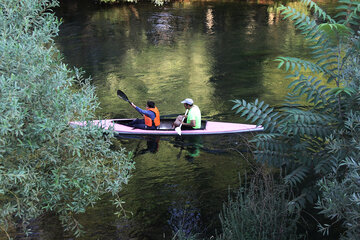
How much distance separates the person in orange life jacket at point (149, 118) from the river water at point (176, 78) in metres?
0.40

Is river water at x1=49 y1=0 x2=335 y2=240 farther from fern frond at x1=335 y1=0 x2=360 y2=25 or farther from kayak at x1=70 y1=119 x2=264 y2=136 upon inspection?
fern frond at x1=335 y1=0 x2=360 y2=25

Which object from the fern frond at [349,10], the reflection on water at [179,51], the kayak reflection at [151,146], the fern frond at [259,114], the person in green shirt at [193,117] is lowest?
the reflection on water at [179,51]

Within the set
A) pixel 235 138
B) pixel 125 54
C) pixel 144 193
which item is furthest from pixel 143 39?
pixel 144 193

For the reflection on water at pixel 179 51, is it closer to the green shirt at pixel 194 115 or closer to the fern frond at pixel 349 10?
the green shirt at pixel 194 115

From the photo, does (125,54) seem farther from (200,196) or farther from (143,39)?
(200,196)

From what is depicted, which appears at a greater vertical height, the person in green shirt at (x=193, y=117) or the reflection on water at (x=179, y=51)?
the person in green shirt at (x=193, y=117)

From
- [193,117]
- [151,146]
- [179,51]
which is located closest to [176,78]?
[179,51]

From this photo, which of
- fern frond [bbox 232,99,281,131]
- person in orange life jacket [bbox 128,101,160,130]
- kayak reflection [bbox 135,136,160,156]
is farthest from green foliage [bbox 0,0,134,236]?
person in orange life jacket [bbox 128,101,160,130]

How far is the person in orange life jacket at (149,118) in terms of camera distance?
11352 mm

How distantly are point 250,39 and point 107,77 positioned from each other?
8.73 metres

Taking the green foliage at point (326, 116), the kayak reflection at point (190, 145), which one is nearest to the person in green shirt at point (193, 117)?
the kayak reflection at point (190, 145)

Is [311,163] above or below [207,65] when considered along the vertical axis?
above

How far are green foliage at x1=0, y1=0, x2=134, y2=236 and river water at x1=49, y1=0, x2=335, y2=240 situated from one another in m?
2.81

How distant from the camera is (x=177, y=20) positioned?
27438 millimetres
